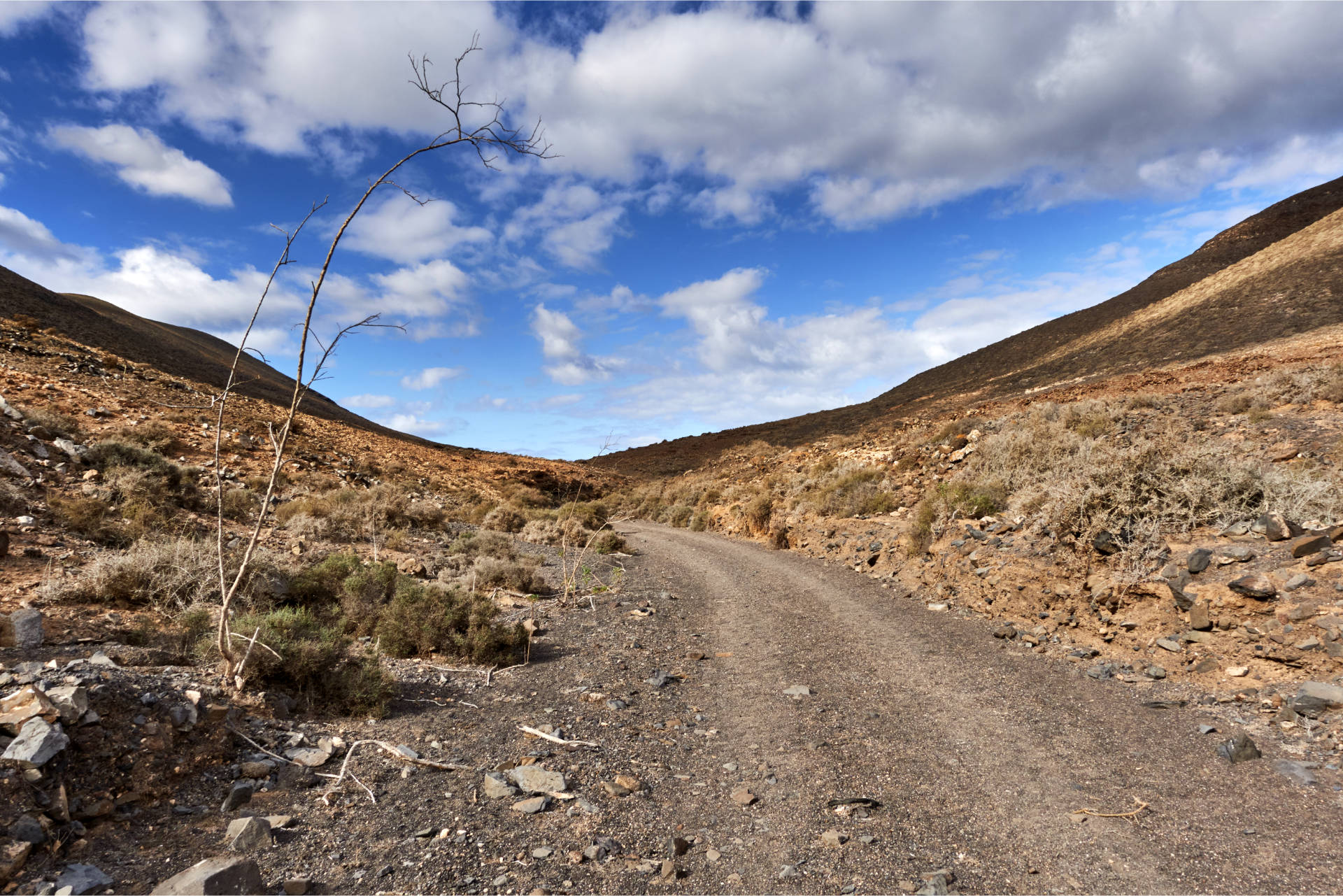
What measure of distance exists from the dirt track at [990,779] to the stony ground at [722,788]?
20 mm

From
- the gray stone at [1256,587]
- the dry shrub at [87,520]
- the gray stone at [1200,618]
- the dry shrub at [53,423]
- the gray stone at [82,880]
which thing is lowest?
the gray stone at [1200,618]

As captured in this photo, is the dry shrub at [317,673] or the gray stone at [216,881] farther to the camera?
the dry shrub at [317,673]

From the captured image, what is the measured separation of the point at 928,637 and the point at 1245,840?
4.32 meters

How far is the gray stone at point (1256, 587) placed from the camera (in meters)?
6.02

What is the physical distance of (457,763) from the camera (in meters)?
4.56

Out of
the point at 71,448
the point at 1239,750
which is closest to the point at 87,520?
the point at 71,448

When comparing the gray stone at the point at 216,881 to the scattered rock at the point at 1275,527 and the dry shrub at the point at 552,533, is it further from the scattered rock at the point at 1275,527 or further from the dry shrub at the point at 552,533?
the dry shrub at the point at 552,533

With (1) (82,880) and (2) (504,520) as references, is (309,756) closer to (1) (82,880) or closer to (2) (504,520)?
(1) (82,880)

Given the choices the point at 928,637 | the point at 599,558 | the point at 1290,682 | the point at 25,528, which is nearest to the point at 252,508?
the point at 25,528

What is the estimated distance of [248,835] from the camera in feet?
11.0

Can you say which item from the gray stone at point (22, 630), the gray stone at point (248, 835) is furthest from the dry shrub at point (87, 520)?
the gray stone at point (248, 835)

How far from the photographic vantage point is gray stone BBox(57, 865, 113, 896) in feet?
9.20

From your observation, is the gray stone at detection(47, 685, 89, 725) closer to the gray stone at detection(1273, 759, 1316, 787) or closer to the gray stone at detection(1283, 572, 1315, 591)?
the gray stone at detection(1273, 759, 1316, 787)

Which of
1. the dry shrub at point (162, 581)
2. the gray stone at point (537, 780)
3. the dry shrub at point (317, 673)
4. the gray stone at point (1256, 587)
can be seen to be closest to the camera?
the gray stone at point (537, 780)
